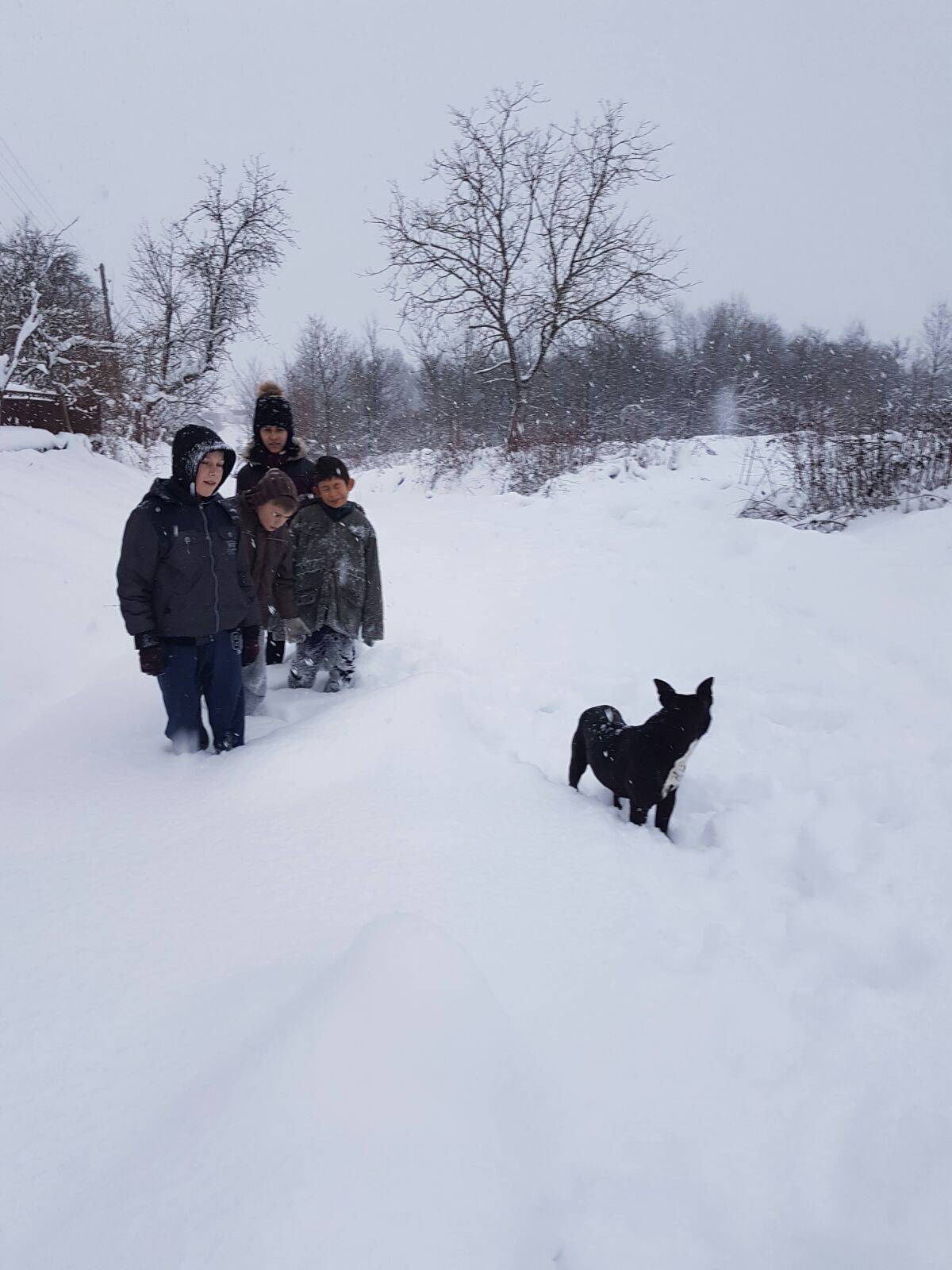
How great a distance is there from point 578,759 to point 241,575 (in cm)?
204

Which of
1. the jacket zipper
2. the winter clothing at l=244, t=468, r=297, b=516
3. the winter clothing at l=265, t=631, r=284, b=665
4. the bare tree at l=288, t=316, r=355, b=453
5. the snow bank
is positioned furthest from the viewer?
the bare tree at l=288, t=316, r=355, b=453

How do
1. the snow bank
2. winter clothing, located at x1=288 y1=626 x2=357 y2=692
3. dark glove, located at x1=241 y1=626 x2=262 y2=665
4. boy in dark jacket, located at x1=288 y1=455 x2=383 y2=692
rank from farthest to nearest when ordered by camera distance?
the snow bank, winter clothing, located at x1=288 y1=626 x2=357 y2=692, boy in dark jacket, located at x1=288 y1=455 x2=383 y2=692, dark glove, located at x1=241 y1=626 x2=262 y2=665

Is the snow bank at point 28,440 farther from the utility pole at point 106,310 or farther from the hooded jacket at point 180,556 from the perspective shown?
the hooded jacket at point 180,556

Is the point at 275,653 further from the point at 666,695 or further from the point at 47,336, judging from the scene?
the point at 47,336

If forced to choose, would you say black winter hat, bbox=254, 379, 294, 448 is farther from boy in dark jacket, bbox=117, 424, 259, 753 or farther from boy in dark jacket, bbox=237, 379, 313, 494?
boy in dark jacket, bbox=117, 424, 259, 753

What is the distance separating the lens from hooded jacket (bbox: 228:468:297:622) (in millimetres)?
3957

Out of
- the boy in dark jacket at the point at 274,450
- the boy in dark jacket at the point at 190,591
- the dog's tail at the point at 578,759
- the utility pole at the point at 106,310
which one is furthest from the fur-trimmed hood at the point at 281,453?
the utility pole at the point at 106,310

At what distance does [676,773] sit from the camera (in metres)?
2.85

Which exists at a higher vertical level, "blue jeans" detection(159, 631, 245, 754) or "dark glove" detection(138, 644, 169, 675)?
"dark glove" detection(138, 644, 169, 675)

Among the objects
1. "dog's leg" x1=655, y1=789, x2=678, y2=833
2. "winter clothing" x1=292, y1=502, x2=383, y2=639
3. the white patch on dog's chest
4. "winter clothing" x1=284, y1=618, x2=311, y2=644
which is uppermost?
"winter clothing" x1=292, y1=502, x2=383, y2=639

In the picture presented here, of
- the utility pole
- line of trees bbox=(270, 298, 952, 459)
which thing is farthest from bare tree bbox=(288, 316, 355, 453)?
the utility pole

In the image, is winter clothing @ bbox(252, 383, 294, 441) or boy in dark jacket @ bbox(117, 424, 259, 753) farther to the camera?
winter clothing @ bbox(252, 383, 294, 441)

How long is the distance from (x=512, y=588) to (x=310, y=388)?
1237 inches

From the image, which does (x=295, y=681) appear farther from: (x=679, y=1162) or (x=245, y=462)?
→ (x=679, y=1162)
